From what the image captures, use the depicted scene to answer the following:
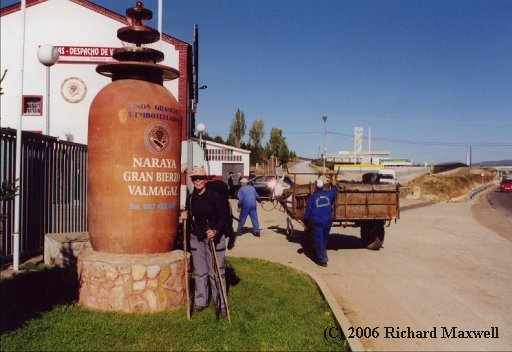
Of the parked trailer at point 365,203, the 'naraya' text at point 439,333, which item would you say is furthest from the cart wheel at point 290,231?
the 'naraya' text at point 439,333

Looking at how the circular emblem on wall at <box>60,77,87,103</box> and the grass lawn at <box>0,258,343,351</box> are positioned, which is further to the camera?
the circular emblem on wall at <box>60,77,87,103</box>

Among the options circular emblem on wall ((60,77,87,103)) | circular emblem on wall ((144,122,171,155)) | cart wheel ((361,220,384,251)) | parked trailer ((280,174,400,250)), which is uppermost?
circular emblem on wall ((60,77,87,103))

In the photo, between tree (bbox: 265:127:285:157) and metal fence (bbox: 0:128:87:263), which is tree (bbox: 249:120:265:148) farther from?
metal fence (bbox: 0:128:87:263)

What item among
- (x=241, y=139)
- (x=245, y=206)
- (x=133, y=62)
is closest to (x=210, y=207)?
(x=133, y=62)

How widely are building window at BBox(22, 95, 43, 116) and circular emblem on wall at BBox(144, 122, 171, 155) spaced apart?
760 inches

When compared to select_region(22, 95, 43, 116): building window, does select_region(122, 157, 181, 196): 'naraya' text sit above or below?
below

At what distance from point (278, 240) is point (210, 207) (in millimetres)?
7567

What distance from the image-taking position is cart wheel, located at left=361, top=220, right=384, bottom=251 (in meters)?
11.9

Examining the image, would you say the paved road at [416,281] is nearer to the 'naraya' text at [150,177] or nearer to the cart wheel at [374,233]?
the cart wheel at [374,233]

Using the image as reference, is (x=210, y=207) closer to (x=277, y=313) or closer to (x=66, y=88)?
(x=277, y=313)

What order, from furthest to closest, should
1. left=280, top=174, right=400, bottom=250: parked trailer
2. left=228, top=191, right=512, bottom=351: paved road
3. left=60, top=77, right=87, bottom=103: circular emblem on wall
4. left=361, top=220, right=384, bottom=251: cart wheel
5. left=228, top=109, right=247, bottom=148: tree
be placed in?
left=228, top=109, right=247, bottom=148: tree
left=60, top=77, right=87, bottom=103: circular emblem on wall
left=361, top=220, right=384, bottom=251: cart wheel
left=280, top=174, right=400, bottom=250: parked trailer
left=228, top=191, right=512, bottom=351: paved road

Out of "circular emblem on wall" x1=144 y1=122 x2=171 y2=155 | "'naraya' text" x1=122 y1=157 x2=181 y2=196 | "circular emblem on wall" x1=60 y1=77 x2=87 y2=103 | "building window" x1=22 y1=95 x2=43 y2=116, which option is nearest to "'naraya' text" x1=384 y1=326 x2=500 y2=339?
"'naraya' text" x1=122 y1=157 x2=181 y2=196

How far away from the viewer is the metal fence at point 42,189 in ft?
26.7

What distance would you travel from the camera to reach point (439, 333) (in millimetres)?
5684
